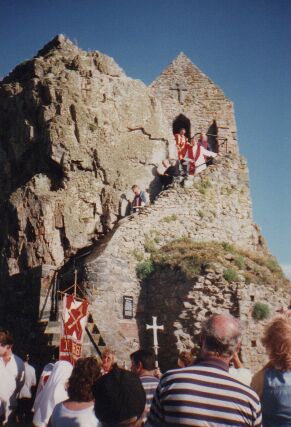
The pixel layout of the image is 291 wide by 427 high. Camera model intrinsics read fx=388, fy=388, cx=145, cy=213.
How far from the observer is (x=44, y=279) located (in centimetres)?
1195

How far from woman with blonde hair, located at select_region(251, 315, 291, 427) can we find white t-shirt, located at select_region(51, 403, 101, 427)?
161 cm

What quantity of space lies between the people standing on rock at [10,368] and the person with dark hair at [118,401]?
298cm

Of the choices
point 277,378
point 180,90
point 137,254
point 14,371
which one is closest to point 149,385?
point 277,378

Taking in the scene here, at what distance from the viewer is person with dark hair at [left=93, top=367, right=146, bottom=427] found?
3.24m

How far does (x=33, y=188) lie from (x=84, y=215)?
7.30 feet

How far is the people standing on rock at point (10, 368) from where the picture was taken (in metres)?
5.76

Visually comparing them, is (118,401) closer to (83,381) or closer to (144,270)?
(83,381)

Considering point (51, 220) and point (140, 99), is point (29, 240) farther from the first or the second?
point (140, 99)

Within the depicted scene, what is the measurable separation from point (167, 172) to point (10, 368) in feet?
40.7

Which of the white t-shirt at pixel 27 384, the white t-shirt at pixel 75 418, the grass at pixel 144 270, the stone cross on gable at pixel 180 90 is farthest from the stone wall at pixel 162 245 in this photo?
the white t-shirt at pixel 75 418

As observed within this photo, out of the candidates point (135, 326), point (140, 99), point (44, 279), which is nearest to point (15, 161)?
point (140, 99)

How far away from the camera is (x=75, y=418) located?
3.80m

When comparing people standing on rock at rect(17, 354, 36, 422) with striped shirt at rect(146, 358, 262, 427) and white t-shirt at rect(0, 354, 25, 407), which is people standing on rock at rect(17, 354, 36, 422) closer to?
white t-shirt at rect(0, 354, 25, 407)

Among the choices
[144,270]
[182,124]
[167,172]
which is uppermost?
[182,124]
